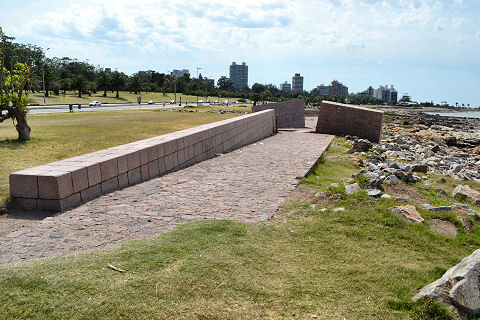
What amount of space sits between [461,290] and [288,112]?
19.7 m

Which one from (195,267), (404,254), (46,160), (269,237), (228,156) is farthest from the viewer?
(228,156)

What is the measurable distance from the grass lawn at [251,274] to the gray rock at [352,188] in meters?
0.98

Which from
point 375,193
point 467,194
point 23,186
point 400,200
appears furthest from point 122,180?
point 467,194

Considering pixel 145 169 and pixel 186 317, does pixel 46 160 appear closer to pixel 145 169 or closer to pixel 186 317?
pixel 145 169

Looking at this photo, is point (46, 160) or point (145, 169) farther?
point (46, 160)

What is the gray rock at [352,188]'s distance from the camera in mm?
6368

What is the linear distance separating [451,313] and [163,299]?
7.73ft

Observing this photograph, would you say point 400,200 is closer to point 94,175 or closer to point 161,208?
point 161,208

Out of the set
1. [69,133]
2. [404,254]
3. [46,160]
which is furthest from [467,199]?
[69,133]

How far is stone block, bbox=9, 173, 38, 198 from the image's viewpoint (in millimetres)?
5703

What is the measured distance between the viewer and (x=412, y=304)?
11.5 ft

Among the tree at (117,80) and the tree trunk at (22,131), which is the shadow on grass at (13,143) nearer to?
the tree trunk at (22,131)

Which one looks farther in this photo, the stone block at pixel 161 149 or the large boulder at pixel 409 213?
the stone block at pixel 161 149

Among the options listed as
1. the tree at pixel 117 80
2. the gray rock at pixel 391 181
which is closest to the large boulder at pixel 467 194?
the gray rock at pixel 391 181
